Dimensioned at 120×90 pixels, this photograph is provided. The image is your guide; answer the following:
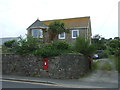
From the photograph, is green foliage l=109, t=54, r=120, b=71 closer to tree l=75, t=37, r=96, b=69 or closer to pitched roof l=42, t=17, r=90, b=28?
tree l=75, t=37, r=96, b=69

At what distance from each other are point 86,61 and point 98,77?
7.56 ft

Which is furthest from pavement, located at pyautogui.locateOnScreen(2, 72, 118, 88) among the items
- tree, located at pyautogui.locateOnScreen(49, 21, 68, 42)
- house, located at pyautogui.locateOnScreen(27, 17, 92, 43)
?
house, located at pyautogui.locateOnScreen(27, 17, 92, 43)

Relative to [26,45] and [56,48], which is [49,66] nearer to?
[56,48]

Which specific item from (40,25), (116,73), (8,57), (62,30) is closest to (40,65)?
(8,57)

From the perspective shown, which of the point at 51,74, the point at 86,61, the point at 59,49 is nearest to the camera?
the point at 51,74

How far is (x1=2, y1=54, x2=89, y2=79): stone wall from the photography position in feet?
50.0

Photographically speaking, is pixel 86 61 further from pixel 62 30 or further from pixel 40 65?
pixel 62 30

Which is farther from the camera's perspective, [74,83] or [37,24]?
[37,24]

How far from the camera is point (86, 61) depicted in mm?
17859

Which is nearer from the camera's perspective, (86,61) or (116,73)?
(116,73)

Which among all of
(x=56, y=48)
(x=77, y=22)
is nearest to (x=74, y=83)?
(x=56, y=48)

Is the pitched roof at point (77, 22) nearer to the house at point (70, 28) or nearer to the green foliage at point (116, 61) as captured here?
the house at point (70, 28)

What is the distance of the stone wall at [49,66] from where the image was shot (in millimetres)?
15250

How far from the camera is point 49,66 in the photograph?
15469mm
